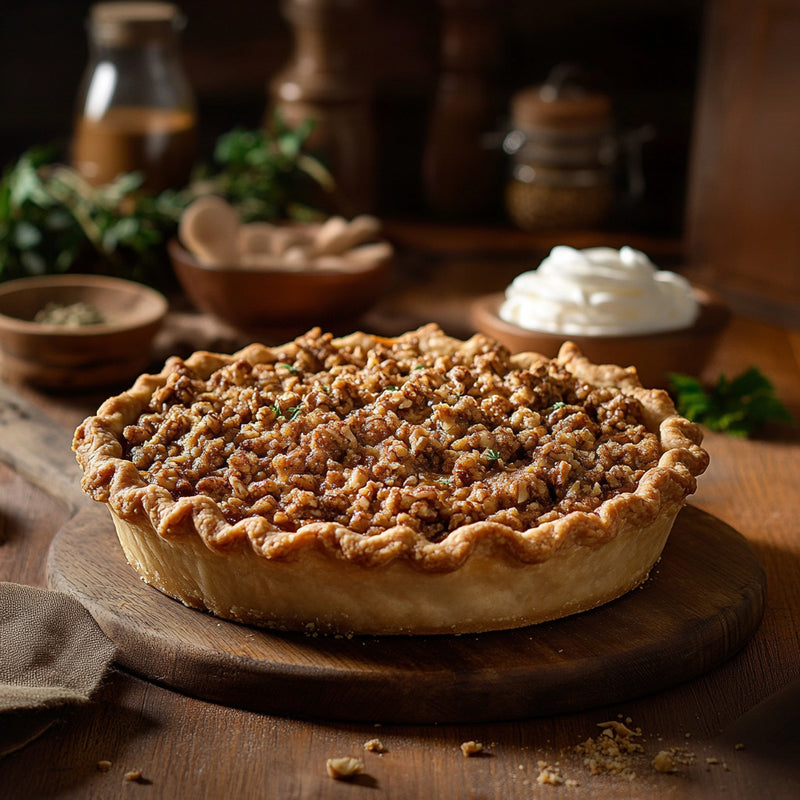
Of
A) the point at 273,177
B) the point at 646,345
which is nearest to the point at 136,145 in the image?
the point at 273,177

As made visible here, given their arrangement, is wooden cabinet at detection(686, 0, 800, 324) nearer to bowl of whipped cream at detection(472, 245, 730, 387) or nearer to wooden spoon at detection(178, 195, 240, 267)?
bowl of whipped cream at detection(472, 245, 730, 387)

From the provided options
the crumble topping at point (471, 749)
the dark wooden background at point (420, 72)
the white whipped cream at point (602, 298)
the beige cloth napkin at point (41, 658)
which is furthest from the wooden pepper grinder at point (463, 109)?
the crumble topping at point (471, 749)

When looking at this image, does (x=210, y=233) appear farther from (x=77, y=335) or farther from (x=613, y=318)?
(x=613, y=318)

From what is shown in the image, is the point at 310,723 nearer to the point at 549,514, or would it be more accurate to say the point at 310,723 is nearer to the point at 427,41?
the point at 549,514

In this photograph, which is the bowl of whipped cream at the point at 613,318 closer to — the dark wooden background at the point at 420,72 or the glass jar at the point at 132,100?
the dark wooden background at the point at 420,72

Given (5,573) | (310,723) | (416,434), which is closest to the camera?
(310,723)

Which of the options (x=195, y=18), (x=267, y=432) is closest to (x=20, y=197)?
(x=195, y=18)

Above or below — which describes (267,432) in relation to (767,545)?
above
